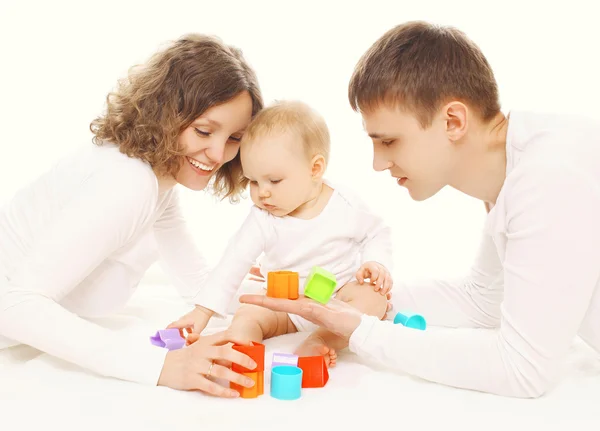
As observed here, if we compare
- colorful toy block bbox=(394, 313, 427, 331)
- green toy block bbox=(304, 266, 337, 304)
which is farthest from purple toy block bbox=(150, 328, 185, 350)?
colorful toy block bbox=(394, 313, 427, 331)

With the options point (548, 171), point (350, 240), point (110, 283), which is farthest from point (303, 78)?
point (548, 171)

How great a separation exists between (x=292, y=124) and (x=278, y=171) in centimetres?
13

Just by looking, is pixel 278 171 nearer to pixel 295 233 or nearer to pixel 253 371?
pixel 295 233

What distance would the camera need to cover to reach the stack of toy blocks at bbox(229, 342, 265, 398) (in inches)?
55.5

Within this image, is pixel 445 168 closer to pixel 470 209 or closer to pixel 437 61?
pixel 437 61

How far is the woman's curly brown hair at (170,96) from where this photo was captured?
1.68 m

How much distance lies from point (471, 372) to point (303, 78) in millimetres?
1829

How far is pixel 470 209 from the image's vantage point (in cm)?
324

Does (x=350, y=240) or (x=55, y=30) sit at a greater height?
(x=55, y=30)

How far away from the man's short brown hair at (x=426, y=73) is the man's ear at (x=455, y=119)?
0.06ft

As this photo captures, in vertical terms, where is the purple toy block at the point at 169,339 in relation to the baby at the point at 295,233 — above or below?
below

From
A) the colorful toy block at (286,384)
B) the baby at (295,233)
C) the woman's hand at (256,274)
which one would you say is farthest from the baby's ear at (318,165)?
the colorful toy block at (286,384)

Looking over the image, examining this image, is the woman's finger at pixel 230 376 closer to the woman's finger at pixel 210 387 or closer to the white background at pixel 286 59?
the woman's finger at pixel 210 387

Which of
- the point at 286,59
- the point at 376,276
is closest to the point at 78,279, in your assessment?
the point at 376,276
